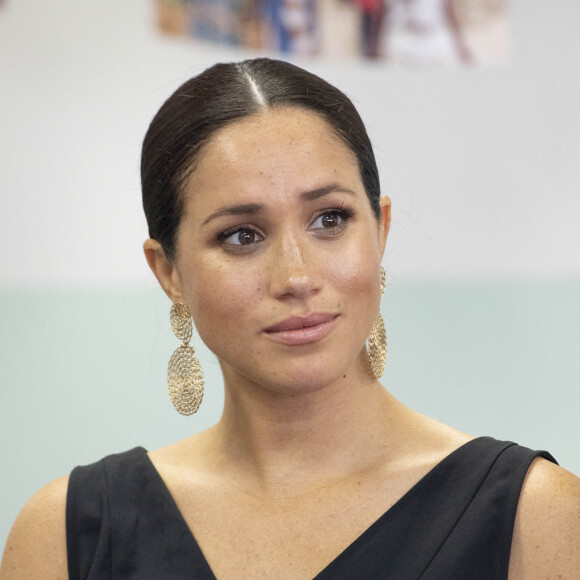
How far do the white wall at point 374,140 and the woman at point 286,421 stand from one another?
1.61 metres

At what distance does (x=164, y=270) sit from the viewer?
85.0 inches

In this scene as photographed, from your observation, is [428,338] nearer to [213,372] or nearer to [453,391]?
[453,391]

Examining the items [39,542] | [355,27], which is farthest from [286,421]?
[355,27]

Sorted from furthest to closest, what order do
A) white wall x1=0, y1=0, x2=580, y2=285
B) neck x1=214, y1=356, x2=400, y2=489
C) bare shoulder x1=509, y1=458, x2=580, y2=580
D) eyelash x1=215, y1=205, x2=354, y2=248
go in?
white wall x1=0, y1=0, x2=580, y2=285
neck x1=214, y1=356, x2=400, y2=489
eyelash x1=215, y1=205, x2=354, y2=248
bare shoulder x1=509, y1=458, x2=580, y2=580

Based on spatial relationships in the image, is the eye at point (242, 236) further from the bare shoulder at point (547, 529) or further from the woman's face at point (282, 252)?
the bare shoulder at point (547, 529)

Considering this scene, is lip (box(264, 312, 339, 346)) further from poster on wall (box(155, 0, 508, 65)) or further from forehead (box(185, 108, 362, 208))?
poster on wall (box(155, 0, 508, 65))

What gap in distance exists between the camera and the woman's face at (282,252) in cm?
188

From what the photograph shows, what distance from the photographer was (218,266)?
195cm

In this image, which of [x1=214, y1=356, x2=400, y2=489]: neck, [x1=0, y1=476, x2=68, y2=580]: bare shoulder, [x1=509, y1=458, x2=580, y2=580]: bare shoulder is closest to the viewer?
[x1=509, y1=458, x2=580, y2=580]: bare shoulder

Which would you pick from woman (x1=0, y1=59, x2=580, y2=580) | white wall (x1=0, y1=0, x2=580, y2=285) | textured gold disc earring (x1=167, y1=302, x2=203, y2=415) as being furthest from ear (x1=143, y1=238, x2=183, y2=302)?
white wall (x1=0, y1=0, x2=580, y2=285)

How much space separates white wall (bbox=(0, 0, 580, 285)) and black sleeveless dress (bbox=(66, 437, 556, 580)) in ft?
5.22

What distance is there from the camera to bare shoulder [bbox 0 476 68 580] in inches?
85.0

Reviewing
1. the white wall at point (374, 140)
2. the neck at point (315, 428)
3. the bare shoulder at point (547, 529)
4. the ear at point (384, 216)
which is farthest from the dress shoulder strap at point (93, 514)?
the white wall at point (374, 140)

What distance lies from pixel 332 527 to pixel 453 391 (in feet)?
5.78
